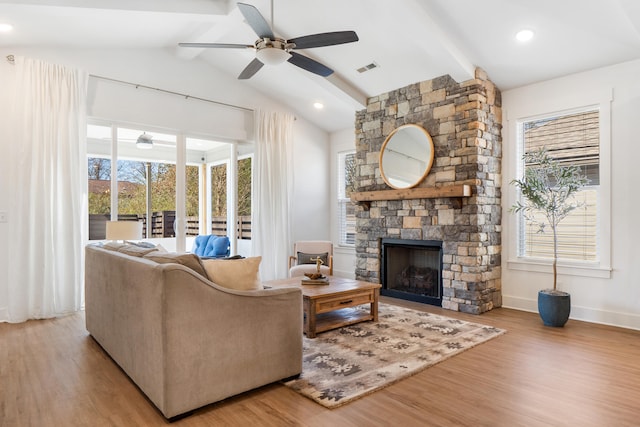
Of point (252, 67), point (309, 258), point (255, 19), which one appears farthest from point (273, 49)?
point (309, 258)

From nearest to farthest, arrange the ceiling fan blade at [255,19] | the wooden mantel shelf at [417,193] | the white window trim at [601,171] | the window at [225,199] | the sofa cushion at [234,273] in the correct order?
the sofa cushion at [234,273] < the ceiling fan blade at [255,19] < the white window trim at [601,171] < the wooden mantel shelf at [417,193] < the window at [225,199]

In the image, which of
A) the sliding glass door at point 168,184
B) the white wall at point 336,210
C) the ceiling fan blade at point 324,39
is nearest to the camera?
the ceiling fan blade at point 324,39

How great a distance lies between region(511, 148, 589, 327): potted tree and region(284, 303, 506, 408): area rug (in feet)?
2.24

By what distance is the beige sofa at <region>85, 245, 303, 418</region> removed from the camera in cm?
219

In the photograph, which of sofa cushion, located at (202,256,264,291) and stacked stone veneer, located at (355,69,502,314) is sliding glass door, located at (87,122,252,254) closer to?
stacked stone veneer, located at (355,69,502,314)

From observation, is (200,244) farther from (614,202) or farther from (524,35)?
(614,202)

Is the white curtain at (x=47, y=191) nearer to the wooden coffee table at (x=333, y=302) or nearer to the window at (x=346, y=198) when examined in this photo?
the wooden coffee table at (x=333, y=302)

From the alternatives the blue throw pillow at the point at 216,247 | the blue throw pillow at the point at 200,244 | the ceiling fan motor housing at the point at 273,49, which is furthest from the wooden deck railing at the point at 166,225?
the ceiling fan motor housing at the point at 273,49

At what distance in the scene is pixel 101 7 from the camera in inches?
147

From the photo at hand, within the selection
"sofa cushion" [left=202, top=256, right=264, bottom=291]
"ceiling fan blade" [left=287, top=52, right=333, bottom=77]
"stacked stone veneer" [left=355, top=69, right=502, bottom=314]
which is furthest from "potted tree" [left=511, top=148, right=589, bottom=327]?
"sofa cushion" [left=202, top=256, right=264, bottom=291]

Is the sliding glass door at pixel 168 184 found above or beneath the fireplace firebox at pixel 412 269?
above

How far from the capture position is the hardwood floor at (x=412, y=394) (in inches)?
88.7

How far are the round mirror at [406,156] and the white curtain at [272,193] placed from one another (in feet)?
5.87

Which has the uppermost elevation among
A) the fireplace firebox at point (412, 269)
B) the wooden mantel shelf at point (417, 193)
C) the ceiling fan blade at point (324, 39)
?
the ceiling fan blade at point (324, 39)
